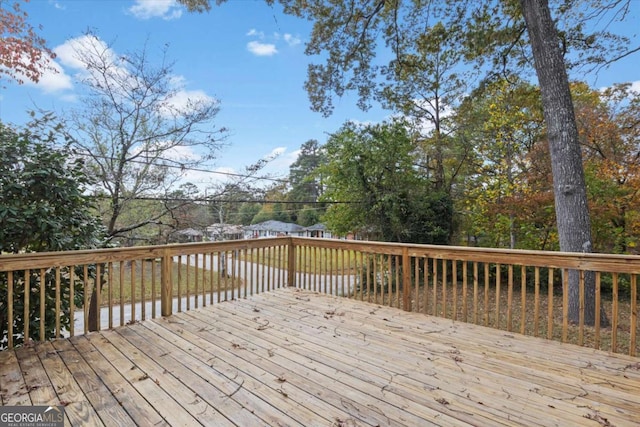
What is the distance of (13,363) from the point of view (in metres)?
2.47

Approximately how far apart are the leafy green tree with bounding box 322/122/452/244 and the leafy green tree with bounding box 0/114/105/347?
240 inches

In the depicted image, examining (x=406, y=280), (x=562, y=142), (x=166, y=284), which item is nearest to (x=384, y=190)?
(x=562, y=142)

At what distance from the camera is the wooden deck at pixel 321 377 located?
1820mm

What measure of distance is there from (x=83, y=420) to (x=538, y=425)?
251 cm

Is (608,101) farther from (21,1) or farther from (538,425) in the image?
(21,1)

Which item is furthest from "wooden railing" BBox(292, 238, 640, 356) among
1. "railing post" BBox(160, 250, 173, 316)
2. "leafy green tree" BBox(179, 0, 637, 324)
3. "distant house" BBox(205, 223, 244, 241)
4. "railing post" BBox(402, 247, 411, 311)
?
"distant house" BBox(205, 223, 244, 241)

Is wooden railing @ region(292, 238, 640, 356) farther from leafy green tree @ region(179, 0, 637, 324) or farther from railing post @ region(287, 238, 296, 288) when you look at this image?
leafy green tree @ region(179, 0, 637, 324)

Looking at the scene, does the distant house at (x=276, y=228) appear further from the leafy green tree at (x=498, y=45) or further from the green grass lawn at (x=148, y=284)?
the leafy green tree at (x=498, y=45)

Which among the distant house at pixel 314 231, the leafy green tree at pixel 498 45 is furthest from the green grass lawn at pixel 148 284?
the distant house at pixel 314 231

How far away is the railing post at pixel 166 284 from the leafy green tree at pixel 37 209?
85cm

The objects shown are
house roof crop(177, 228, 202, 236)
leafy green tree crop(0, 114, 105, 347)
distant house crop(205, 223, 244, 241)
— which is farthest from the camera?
distant house crop(205, 223, 244, 241)

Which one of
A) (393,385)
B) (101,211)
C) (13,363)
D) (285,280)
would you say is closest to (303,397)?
(393,385)

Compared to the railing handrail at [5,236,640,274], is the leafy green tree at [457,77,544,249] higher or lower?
higher

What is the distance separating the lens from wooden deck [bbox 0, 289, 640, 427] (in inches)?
71.7
